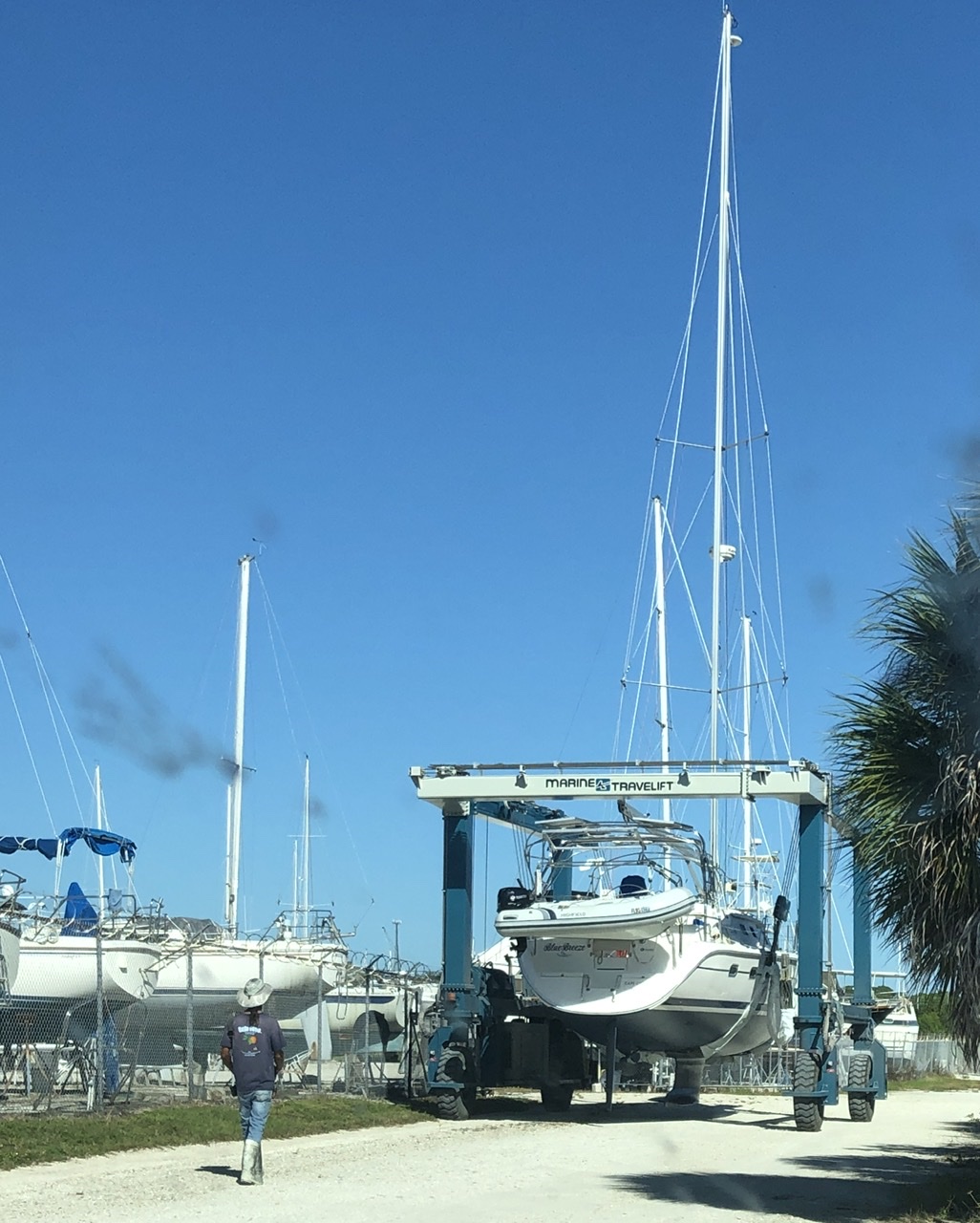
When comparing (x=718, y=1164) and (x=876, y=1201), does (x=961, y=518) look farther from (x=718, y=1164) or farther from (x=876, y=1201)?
(x=718, y=1164)

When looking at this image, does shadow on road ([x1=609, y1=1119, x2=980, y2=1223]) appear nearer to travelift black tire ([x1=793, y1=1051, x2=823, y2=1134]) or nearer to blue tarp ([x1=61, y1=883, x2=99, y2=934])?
travelift black tire ([x1=793, y1=1051, x2=823, y2=1134])

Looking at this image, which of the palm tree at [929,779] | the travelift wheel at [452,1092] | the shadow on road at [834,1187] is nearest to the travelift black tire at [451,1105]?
the travelift wheel at [452,1092]

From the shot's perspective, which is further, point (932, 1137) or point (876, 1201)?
point (932, 1137)

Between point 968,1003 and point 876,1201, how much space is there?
3016 mm

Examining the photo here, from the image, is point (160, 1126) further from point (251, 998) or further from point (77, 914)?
point (77, 914)

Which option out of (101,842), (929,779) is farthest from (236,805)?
(929,779)

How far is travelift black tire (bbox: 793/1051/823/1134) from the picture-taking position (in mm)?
24578

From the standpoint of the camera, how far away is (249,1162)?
1532 centimetres

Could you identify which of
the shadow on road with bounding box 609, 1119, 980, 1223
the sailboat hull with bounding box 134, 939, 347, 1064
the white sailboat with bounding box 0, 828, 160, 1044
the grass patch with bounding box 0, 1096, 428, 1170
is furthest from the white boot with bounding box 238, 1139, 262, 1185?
the sailboat hull with bounding box 134, 939, 347, 1064

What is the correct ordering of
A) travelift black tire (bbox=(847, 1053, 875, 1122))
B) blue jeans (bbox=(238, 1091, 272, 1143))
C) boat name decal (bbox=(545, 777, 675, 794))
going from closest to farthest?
blue jeans (bbox=(238, 1091, 272, 1143)), boat name decal (bbox=(545, 777, 675, 794)), travelift black tire (bbox=(847, 1053, 875, 1122))

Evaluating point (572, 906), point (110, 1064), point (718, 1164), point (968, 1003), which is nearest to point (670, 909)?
point (572, 906)

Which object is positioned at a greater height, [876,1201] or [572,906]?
[572,906]

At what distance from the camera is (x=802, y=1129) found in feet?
80.9

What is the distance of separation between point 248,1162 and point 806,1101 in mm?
11711
